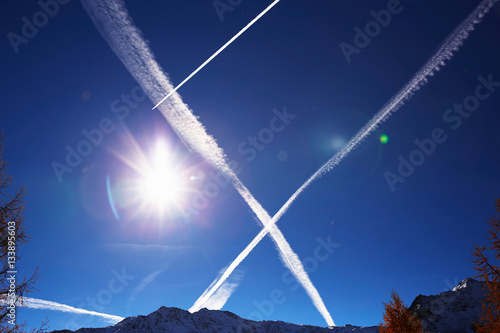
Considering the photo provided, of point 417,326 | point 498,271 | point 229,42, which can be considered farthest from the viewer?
point 229,42

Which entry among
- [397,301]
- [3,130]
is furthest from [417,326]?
[3,130]

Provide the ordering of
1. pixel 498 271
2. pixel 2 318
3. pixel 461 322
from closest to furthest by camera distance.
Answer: pixel 2 318 < pixel 498 271 < pixel 461 322

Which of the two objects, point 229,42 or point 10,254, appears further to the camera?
point 229,42

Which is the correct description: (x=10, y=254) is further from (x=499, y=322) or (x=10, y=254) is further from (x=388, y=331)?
(x=388, y=331)

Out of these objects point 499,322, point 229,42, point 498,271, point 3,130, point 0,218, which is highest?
point 229,42

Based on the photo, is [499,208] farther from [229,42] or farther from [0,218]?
[229,42]

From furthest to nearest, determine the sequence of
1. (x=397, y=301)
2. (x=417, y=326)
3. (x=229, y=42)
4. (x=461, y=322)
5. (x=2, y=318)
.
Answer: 1. (x=461, y=322)
2. (x=229, y=42)
3. (x=397, y=301)
4. (x=417, y=326)
5. (x=2, y=318)

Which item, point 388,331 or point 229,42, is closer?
point 388,331

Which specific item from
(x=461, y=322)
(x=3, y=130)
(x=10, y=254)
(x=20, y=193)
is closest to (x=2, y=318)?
(x=10, y=254)

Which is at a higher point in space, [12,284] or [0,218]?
[0,218]
